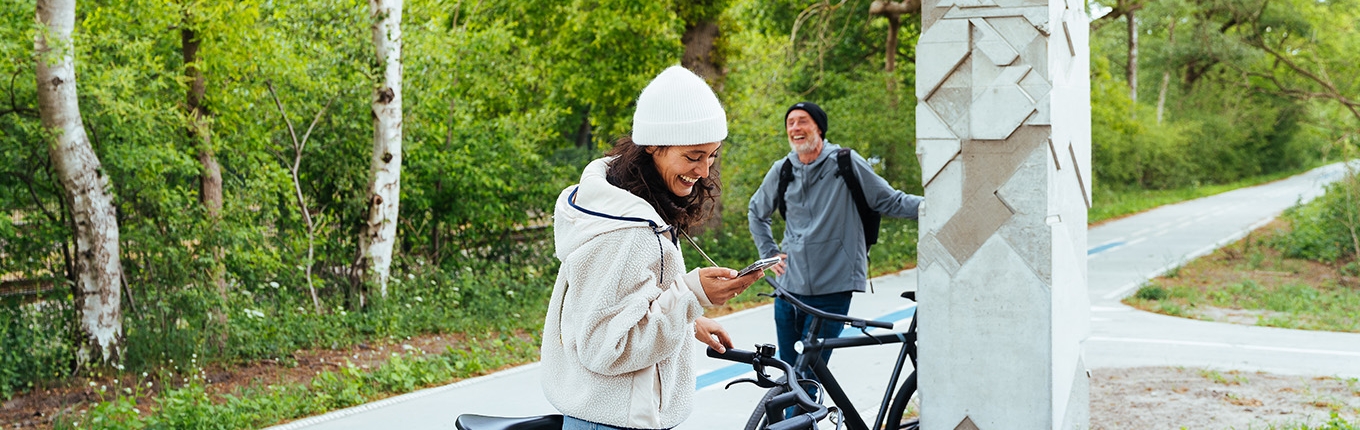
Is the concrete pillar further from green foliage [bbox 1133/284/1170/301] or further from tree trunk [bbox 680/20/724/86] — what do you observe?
tree trunk [bbox 680/20/724/86]

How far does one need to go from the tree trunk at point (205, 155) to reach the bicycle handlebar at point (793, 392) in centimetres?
706

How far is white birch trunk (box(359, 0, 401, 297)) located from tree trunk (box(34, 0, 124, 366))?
2919 millimetres

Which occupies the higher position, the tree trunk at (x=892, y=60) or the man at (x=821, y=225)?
the tree trunk at (x=892, y=60)

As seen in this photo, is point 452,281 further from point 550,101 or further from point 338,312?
point 550,101

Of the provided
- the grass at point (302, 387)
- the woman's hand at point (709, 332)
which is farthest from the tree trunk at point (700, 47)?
the woman's hand at point (709, 332)

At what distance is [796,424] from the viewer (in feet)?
9.81

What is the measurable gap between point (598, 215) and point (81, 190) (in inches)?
283

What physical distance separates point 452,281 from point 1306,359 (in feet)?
26.7

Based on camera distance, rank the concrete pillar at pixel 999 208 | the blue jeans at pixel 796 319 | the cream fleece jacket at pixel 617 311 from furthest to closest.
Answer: the blue jeans at pixel 796 319
the concrete pillar at pixel 999 208
the cream fleece jacket at pixel 617 311

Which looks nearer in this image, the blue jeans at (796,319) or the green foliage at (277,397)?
the blue jeans at (796,319)

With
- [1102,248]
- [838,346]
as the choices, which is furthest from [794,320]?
[1102,248]

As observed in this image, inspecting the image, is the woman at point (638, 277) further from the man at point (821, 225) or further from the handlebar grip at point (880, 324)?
the man at point (821, 225)

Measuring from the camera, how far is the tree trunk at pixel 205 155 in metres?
9.70

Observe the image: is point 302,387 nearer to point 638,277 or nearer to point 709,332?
point 709,332
